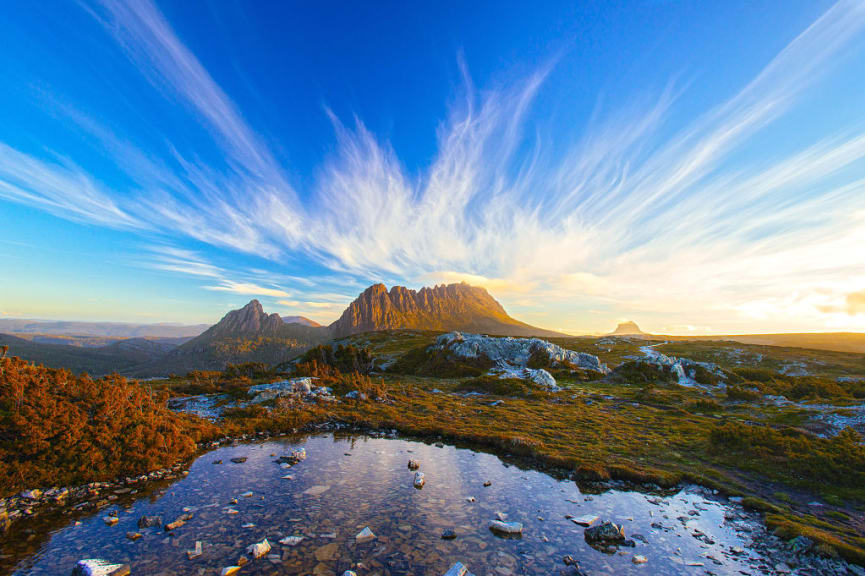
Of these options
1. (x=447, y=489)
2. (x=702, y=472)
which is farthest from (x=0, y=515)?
(x=702, y=472)

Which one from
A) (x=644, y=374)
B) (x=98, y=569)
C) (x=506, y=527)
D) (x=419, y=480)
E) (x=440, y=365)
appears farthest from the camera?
(x=440, y=365)

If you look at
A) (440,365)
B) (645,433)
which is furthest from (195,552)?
(440,365)

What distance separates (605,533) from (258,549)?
1091 centimetres

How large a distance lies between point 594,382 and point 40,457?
5716cm

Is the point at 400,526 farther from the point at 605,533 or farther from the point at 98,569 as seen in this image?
the point at 98,569

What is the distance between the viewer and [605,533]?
10617mm

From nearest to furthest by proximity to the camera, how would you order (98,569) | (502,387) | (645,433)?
(98,569), (645,433), (502,387)

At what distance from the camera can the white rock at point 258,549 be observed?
9086 millimetres

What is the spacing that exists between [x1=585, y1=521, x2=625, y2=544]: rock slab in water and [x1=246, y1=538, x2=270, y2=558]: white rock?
33.0 ft

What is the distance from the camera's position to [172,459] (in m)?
15.6

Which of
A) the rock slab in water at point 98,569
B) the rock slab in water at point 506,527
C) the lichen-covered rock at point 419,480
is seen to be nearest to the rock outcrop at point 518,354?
the lichen-covered rock at point 419,480

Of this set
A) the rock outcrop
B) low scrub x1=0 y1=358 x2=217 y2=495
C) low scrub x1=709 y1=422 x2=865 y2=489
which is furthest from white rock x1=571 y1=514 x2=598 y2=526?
the rock outcrop

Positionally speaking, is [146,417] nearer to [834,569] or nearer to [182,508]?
[182,508]

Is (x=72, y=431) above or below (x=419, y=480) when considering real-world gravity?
above
